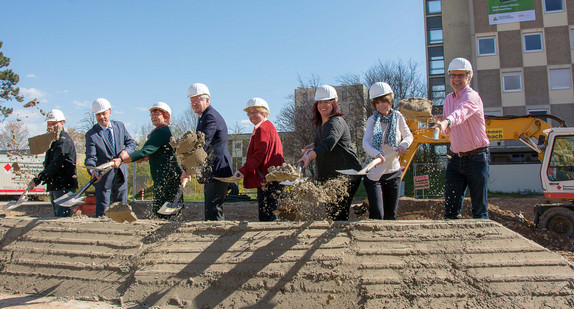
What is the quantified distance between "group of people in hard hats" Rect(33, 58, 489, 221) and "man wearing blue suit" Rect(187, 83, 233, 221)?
10 millimetres

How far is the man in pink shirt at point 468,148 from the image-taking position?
355 centimetres

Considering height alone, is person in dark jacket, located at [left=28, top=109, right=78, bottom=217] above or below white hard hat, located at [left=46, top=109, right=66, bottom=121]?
below

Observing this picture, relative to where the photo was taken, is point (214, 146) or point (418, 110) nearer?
point (418, 110)

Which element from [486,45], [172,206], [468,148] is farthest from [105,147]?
[486,45]

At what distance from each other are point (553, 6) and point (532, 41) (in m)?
2.62

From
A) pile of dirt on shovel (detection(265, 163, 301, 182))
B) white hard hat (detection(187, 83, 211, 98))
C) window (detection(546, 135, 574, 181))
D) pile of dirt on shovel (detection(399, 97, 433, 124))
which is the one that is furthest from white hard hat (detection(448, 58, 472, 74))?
window (detection(546, 135, 574, 181))

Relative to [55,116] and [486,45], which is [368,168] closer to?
[55,116]

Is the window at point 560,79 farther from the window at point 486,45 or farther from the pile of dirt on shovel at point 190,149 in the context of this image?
the pile of dirt on shovel at point 190,149

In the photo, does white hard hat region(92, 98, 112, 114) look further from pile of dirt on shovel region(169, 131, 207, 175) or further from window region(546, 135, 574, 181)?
window region(546, 135, 574, 181)

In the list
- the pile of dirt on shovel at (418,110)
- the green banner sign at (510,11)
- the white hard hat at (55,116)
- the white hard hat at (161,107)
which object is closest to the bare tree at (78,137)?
the white hard hat at (55,116)

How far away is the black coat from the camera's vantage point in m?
5.29

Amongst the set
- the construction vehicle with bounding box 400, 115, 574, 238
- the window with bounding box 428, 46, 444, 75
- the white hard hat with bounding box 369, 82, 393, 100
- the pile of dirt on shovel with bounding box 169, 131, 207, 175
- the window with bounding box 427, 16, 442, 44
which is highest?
the window with bounding box 427, 16, 442, 44

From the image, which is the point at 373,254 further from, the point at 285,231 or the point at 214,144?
the point at 214,144

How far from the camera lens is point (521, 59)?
87.1 ft
